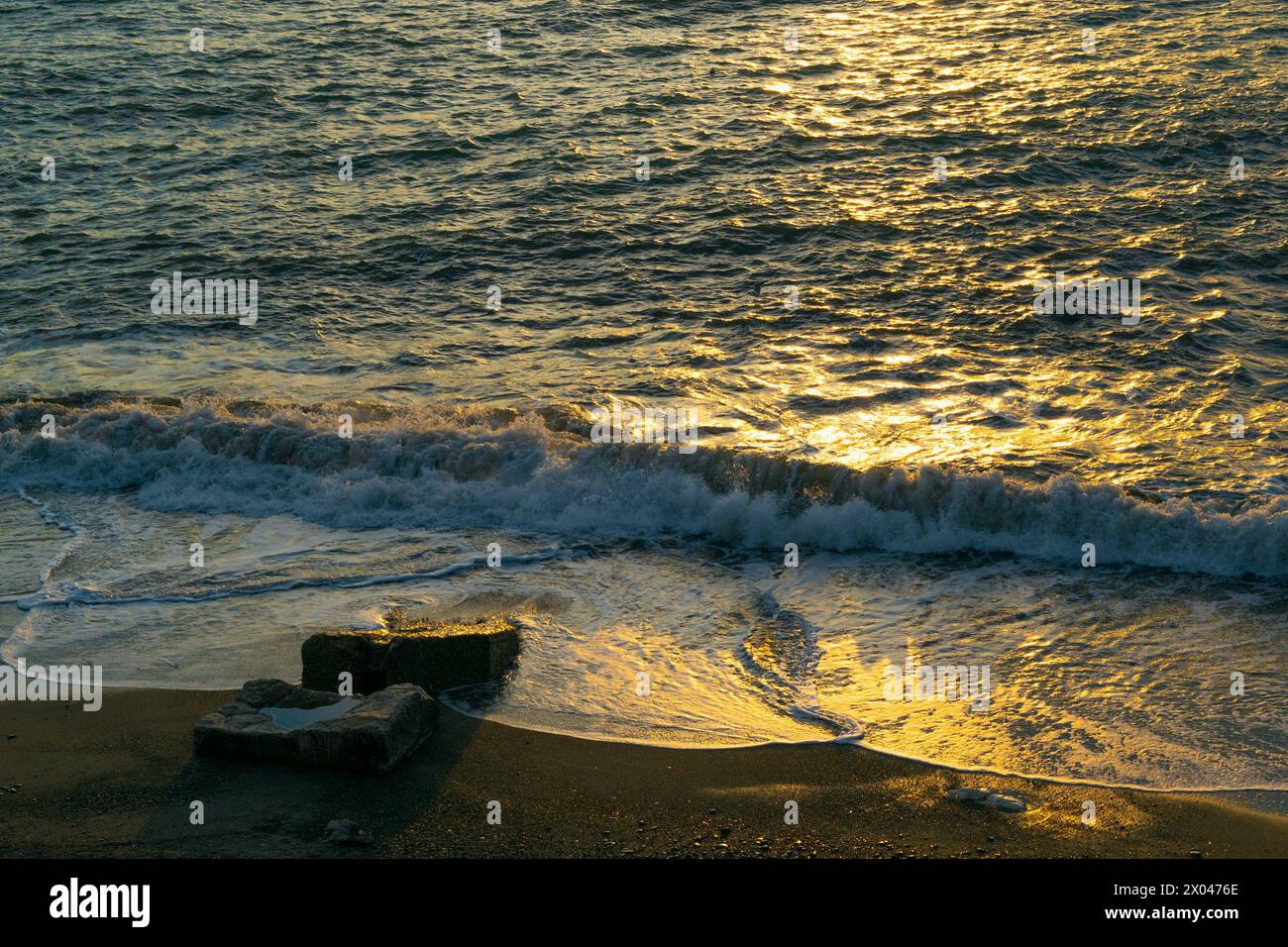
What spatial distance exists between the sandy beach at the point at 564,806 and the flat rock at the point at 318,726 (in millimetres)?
82

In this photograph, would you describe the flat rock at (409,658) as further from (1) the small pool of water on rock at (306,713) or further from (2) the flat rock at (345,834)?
(2) the flat rock at (345,834)

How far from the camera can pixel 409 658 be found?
279 inches

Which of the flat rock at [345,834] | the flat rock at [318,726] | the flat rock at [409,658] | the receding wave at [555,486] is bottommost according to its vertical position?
the flat rock at [345,834]

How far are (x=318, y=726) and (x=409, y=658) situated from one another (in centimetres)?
96

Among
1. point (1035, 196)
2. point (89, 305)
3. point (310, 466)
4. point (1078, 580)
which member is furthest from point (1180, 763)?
point (89, 305)

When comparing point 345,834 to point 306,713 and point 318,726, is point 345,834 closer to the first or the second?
point 318,726

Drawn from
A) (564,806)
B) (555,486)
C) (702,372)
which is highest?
(702,372)

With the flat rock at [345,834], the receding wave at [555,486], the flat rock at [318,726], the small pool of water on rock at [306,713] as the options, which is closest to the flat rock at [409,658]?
the flat rock at [318,726]

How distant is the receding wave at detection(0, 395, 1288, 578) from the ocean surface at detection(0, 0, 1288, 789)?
1.5 inches

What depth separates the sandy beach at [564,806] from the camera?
18.4 feet

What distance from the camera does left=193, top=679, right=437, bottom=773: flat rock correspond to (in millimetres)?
6109

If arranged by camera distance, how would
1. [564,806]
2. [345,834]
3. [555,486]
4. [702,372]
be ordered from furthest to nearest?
[702,372] → [555,486] → [564,806] → [345,834]

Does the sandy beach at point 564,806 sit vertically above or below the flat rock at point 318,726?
below

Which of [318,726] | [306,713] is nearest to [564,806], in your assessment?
[318,726]
